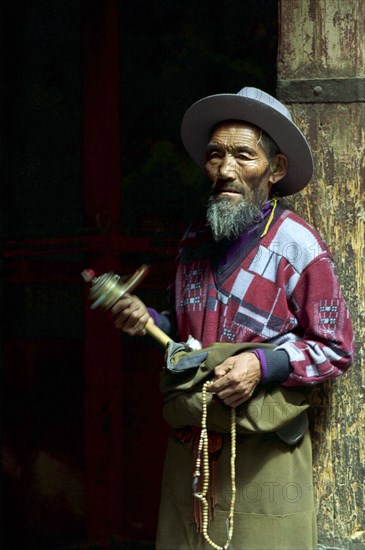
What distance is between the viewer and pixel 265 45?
13.9ft

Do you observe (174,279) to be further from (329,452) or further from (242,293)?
(329,452)

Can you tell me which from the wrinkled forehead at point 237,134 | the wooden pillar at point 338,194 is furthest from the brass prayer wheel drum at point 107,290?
the wooden pillar at point 338,194

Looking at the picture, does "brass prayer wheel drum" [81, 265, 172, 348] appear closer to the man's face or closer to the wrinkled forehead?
the man's face

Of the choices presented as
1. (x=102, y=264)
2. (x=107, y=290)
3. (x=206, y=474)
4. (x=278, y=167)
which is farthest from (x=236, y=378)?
(x=102, y=264)

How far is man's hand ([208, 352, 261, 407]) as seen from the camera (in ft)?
8.30

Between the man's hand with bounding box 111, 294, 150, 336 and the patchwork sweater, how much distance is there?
17 centimetres

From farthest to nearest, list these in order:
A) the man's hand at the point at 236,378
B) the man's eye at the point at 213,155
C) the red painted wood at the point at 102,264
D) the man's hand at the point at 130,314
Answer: the red painted wood at the point at 102,264 → the man's eye at the point at 213,155 → the man's hand at the point at 130,314 → the man's hand at the point at 236,378

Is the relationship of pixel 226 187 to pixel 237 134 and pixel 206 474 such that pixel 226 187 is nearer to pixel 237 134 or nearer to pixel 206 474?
pixel 237 134

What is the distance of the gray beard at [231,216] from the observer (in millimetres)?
2725

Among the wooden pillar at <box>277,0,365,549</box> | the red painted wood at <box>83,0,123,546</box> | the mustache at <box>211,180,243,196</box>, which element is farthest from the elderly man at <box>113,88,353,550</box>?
the red painted wood at <box>83,0,123,546</box>

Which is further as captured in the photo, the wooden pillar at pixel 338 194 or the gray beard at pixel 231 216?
the wooden pillar at pixel 338 194

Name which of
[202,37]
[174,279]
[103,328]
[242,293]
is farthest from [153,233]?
[242,293]

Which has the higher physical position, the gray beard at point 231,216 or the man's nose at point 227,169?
the man's nose at point 227,169

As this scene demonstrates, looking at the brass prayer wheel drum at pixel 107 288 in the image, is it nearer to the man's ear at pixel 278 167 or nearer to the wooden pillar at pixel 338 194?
the man's ear at pixel 278 167
